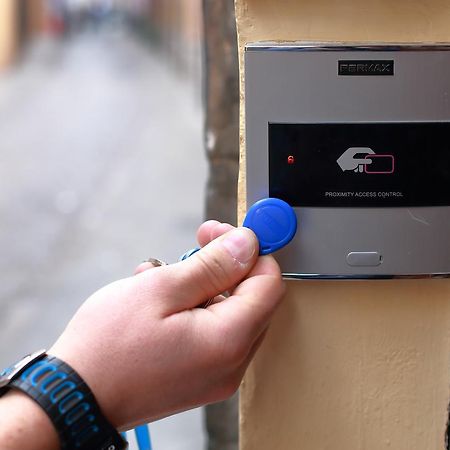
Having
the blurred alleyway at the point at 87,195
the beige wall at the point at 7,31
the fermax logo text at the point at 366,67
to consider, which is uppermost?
the beige wall at the point at 7,31

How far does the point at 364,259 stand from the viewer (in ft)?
2.83

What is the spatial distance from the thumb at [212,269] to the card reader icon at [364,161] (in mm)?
140

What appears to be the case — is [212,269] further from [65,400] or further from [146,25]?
[146,25]

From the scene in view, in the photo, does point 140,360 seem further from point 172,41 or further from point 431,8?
point 172,41

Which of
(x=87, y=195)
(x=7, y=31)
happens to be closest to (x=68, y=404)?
(x=87, y=195)

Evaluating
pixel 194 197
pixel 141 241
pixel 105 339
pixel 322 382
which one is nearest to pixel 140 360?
pixel 105 339

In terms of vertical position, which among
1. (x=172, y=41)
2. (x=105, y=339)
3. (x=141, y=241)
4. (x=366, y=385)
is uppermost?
(x=172, y=41)

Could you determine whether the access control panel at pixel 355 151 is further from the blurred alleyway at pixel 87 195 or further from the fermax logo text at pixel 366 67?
the blurred alleyway at pixel 87 195

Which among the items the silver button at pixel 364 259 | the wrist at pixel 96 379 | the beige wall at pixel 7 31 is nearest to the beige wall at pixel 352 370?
the silver button at pixel 364 259

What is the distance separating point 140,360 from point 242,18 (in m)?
0.42

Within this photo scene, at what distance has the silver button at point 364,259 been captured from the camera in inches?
34.0

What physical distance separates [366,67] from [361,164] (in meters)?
0.11

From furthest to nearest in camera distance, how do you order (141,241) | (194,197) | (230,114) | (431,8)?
(194,197) → (141,241) → (230,114) → (431,8)

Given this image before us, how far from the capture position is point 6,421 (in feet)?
2.24
